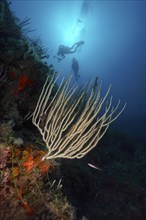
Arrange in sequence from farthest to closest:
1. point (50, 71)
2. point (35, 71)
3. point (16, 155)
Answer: point (50, 71), point (35, 71), point (16, 155)

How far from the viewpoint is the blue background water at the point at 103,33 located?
310 feet

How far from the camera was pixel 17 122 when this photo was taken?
452cm

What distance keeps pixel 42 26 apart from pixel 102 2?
36716 millimetres

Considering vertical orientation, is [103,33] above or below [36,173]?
above

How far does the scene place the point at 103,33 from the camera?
11250 centimetres

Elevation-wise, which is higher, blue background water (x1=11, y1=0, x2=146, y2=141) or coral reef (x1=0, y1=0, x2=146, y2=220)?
blue background water (x1=11, y1=0, x2=146, y2=141)

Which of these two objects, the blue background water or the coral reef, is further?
the blue background water

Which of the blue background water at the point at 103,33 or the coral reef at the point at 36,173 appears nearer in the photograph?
the coral reef at the point at 36,173

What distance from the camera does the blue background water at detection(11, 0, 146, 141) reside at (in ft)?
310

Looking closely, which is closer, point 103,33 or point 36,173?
point 36,173

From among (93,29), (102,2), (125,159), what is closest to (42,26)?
(93,29)

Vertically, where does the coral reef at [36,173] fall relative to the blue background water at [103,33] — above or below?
below

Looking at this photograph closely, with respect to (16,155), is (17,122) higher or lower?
higher

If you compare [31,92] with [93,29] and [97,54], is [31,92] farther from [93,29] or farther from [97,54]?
[97,54]
